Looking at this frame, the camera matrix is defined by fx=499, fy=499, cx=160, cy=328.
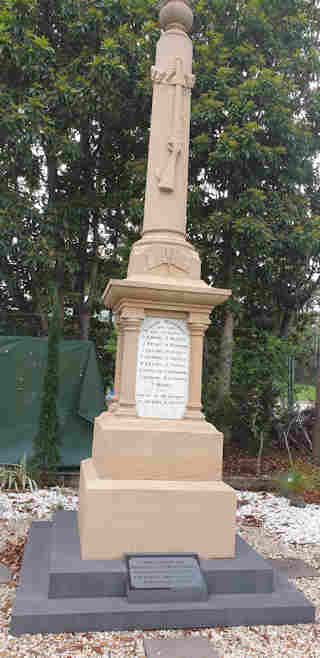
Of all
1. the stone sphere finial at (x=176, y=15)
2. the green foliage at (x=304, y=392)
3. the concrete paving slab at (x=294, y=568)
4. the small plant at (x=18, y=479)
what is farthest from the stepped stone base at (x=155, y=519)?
the green foliage at (x=304, y=392)

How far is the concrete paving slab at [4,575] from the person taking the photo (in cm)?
380

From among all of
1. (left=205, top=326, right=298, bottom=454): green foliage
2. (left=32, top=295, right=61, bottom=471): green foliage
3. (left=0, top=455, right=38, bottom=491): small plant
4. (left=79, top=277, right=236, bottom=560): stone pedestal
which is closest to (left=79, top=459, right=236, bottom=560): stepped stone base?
(left=79, top=277, right=236, bottom=560): stone pedestal

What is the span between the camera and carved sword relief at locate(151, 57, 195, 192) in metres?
4.45

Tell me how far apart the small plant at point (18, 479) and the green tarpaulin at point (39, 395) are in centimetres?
46

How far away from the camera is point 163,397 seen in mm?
4215

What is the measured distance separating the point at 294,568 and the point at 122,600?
1.78m

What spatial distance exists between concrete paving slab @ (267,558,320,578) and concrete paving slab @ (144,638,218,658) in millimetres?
1406

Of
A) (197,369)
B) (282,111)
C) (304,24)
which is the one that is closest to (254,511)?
(197,369)

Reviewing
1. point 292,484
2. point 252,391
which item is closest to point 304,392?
point 252,391

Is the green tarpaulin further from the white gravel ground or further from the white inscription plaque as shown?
the white inscription plaque

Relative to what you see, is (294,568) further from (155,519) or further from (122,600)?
(122,600)

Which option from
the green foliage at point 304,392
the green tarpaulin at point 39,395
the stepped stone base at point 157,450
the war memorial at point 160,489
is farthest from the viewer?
the green foliage at point 304,392

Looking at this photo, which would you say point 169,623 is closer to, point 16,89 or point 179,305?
point 179,305

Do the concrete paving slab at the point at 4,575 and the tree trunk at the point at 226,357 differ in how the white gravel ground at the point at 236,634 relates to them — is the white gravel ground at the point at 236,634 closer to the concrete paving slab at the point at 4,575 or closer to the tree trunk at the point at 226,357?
the concrete paving slab at the point at 4,575
